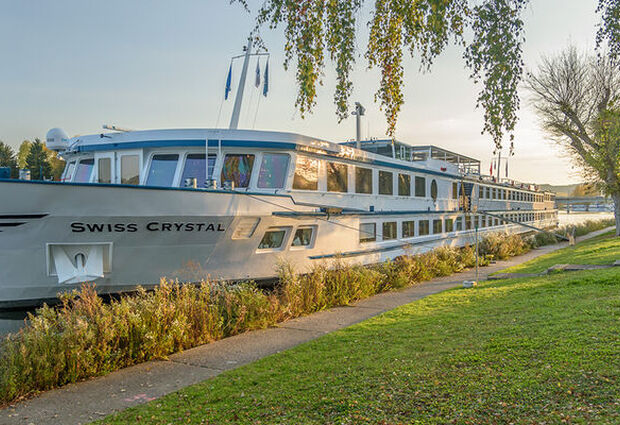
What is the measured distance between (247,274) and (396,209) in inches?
294

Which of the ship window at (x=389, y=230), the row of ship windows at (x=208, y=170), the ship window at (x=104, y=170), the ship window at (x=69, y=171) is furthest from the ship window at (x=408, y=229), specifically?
the ship window at (x=69, y=171)

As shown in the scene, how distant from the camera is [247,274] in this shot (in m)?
11.1

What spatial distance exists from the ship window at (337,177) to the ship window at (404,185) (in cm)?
381

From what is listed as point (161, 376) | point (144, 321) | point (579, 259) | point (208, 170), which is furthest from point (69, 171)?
point (579, 259)

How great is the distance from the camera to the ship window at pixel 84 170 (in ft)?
40.8

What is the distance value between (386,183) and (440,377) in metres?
11.1

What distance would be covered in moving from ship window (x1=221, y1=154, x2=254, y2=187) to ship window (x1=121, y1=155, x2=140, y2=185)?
2.10 meters

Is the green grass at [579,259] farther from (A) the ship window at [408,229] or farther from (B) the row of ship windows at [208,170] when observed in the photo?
(B) the row of ship windows at [208,170]

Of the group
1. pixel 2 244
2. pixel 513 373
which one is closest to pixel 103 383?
pixel 2 244

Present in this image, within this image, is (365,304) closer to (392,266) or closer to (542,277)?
(392,266)

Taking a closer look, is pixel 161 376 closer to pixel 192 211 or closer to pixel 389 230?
pixel 192 211

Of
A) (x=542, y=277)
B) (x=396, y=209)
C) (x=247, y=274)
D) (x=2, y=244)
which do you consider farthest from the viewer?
(x=396, y=209)

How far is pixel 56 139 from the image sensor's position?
1187 centimetres

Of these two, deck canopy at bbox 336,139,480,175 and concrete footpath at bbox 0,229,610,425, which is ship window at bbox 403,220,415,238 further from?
concrete footpath at bbox 0,229,610,425
